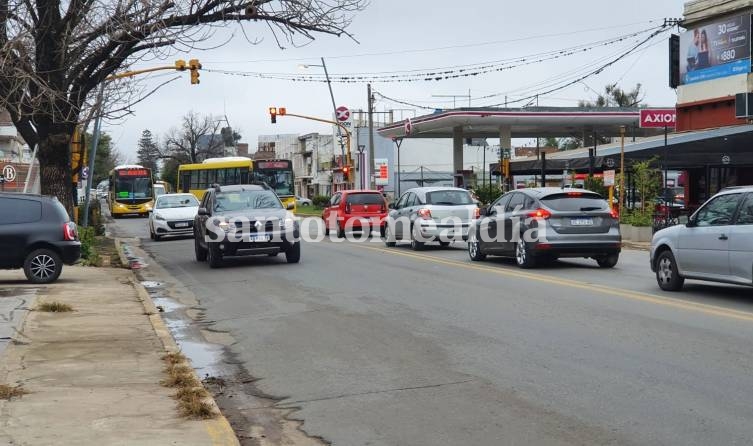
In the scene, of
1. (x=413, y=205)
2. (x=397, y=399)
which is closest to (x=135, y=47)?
(x=413, y=205)

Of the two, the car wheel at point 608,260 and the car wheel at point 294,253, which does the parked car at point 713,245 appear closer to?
the car wheel at point 608,260

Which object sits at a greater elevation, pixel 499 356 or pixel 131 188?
pixel 131 188

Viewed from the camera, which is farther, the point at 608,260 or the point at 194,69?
the point at 194,69

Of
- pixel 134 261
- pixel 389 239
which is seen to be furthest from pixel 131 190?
pixel 134 261

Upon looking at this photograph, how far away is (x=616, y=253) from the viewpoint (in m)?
17.1

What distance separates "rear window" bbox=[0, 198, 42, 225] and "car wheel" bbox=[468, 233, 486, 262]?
8880mm

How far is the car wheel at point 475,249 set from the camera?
19312mm

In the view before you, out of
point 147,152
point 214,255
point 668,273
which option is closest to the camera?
point 668,273

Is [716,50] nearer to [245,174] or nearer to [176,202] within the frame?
[176,202]

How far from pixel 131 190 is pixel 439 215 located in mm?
41525

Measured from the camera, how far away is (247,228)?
1862 cm

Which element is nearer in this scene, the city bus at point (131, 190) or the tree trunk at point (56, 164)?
the tree trunk at point (56, 164)

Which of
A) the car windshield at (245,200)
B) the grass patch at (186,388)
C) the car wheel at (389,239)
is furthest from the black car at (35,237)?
the car wheel at (389,239)

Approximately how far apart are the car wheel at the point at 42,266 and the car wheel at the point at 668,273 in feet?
32.8
